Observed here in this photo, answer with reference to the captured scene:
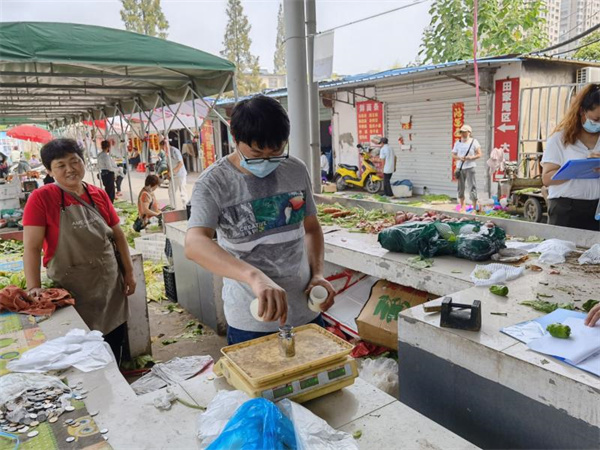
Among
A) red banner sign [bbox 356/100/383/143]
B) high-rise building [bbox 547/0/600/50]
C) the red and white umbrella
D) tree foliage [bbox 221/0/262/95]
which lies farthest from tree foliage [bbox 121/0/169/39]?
high-rise building [bbox 547/0/600/50]

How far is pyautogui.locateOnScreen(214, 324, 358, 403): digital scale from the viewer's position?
1514 millimetres

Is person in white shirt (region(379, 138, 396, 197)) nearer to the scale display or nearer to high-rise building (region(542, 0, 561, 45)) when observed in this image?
high-rise building (region(542, 0, 561, 45))

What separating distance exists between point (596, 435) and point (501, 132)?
969cm

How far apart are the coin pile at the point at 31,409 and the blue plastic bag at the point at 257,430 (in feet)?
2.22

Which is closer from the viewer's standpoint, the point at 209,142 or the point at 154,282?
the point at 154,282

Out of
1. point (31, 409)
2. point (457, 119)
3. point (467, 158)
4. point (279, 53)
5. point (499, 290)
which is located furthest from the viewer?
point (279, 53)

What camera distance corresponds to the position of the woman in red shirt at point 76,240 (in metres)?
2.70

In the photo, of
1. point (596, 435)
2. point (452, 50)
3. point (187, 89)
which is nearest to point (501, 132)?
point (452, 50)

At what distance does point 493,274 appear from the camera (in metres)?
2.77

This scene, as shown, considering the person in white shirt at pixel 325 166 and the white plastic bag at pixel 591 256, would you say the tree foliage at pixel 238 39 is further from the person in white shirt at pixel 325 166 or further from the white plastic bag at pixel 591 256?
the white plastic bag at pixel 591 256

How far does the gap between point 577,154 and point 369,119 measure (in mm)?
10755

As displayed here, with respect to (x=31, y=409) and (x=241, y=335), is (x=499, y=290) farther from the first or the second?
(x=31, y=409)

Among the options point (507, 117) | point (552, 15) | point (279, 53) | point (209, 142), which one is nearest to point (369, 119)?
point (507, 117)

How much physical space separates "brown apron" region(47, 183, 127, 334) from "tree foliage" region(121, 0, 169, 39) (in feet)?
93.7
